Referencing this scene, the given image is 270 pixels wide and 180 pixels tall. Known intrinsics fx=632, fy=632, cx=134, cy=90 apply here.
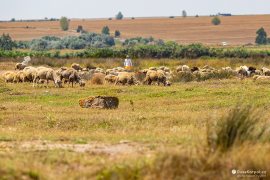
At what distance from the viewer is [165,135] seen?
49.0ft

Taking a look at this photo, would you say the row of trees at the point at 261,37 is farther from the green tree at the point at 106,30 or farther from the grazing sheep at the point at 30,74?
the grazing sheep at the point at 30,74

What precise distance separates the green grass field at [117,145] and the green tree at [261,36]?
10984 cm

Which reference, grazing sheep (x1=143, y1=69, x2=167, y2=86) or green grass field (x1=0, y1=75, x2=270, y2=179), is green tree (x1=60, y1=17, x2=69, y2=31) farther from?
green grass field (x1=0, y1=75, x2=270, y2=179)

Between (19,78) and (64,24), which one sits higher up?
(19,78)

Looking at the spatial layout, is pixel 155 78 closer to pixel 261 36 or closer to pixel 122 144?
pixel 122 144

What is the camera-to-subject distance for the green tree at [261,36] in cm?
13175

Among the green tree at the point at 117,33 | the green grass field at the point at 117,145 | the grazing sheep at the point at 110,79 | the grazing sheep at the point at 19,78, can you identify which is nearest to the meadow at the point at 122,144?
the green grass field at the point at 117,145

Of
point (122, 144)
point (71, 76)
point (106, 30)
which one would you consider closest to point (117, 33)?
point (106, 30)

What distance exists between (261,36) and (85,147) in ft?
406

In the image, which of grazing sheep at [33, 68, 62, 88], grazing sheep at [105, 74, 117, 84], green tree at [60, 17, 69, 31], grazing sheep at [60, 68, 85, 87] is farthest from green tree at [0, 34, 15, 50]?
grazing sheep at [60, 68, 85, 87]

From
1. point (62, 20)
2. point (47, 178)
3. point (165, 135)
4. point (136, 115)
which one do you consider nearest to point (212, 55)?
point (136, 115)

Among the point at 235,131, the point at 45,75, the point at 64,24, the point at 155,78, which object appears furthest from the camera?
the point at 64,24

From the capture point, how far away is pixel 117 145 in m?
13.0

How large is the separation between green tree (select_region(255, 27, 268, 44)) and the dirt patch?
399ft
